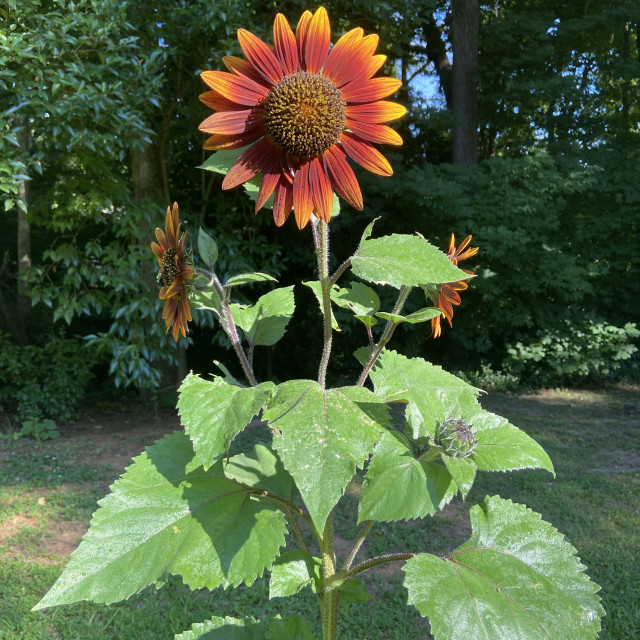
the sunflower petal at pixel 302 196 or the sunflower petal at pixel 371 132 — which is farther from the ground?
the sunflower petal at pixel 371 132

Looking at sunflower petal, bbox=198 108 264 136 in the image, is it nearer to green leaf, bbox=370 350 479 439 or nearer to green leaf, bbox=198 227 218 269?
green leaf, bbox=198 227 218 269

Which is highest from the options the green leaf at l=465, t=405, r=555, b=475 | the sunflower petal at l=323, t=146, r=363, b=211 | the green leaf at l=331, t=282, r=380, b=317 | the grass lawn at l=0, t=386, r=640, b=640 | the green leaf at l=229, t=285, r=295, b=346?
the sunflower petal at l=323, t=146, r=363, b=211

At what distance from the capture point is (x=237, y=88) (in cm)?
91

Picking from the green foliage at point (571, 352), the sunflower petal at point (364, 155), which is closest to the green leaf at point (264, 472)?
the sunflower petal at point (364, 155)

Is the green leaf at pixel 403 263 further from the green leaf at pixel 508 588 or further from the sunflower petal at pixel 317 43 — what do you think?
the green leaf at pixel 508 588

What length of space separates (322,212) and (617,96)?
339 inches

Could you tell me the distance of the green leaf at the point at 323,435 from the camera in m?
0.77

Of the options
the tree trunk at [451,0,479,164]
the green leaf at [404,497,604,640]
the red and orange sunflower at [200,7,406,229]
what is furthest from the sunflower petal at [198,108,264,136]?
the tree trunk at [451,0,479,164]

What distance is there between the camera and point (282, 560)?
3.59ft

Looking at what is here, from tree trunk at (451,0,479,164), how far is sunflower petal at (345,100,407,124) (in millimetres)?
7345

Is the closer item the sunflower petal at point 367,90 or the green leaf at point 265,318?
the sunflower petal at point 367,90

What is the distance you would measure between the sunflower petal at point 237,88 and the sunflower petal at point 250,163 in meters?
0.06

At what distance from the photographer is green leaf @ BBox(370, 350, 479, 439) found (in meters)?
1.05

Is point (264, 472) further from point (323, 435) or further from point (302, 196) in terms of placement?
point (302, 196)
